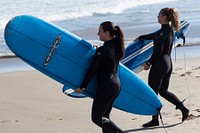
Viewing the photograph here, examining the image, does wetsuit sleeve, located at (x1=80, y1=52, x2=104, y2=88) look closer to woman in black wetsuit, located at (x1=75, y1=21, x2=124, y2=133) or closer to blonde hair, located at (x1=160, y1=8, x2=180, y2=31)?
woman in black wetsuit, located at (x1=75, y1=21, x2=124, y2=133)

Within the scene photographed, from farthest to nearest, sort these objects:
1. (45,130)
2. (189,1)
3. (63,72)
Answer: (189,1)
(45,130)
(63,72)

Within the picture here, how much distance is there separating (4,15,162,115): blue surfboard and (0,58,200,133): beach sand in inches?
20.2

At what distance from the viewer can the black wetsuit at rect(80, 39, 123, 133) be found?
488cm

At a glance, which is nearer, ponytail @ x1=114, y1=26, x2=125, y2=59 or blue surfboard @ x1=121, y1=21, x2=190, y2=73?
ponytail @ x1=114, y1=26, x2=125, y2=59

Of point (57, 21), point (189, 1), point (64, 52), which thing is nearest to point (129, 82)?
point (64, 52)

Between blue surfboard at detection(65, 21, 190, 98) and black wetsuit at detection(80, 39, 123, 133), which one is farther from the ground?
black wetsuit at detection(80, 39, 123, 133)

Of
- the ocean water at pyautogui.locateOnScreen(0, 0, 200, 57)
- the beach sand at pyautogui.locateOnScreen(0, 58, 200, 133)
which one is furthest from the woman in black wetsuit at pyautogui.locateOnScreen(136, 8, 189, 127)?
the ocean water at pyautogui.locateOnScreen(0, 0, 200, 57)

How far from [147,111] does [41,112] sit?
5.81 ft

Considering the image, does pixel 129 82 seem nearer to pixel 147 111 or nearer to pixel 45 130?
pixel 147 111

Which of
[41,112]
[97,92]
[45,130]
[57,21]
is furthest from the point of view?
[57,21]

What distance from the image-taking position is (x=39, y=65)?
5.38 meters

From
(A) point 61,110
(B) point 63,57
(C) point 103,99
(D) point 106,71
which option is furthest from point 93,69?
(A) point 61,110

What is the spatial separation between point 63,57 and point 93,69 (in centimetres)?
54

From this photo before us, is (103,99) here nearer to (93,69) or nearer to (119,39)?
(93,69)
